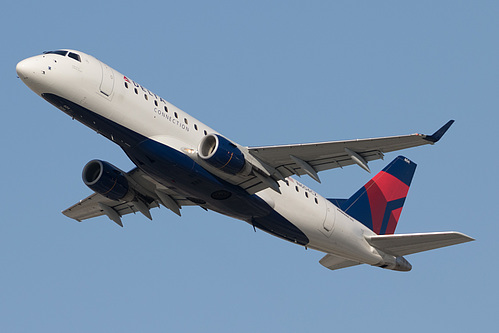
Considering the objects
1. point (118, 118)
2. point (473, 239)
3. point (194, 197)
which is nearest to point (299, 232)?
point (194, 197)

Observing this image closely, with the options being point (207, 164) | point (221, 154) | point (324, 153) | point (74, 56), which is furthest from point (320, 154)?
point (74, 56)

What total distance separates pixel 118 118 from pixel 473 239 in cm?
1610

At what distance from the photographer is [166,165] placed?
3253 cm

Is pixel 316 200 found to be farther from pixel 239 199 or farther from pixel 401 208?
pixel 401 208

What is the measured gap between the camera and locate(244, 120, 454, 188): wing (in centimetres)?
3191

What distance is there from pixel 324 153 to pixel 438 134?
5148 mm

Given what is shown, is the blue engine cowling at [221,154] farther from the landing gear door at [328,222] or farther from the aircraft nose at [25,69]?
the aircraft nose at [25,69]

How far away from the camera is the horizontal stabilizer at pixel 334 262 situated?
137 ft

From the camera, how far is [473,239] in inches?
1350

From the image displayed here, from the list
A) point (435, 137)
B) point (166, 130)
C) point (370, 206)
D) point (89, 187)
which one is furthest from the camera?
point (370, 206)

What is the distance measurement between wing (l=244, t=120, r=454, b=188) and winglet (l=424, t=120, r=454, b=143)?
1.81 ft

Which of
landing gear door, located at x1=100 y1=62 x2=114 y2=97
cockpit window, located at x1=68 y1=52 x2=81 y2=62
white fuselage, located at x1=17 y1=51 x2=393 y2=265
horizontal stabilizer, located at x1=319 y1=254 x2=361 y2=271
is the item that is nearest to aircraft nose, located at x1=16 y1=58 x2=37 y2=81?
white fuselage, located at x1=17 y1=51 x2=393 y2=265

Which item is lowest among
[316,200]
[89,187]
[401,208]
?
[89,187]

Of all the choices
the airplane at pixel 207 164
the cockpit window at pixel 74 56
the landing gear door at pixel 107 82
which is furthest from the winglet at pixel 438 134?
the cockpit window at pixel 74 56
